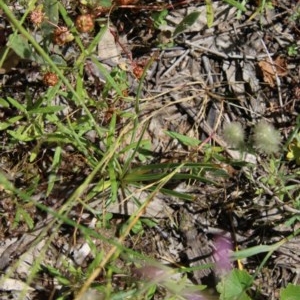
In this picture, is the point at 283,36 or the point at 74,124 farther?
the point at 283,36

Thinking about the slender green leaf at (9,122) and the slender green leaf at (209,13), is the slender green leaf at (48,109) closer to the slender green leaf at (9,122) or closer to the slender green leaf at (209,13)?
the slender green leaf at (9,122)

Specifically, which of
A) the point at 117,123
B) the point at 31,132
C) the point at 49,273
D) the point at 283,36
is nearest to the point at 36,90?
the point at 31,132

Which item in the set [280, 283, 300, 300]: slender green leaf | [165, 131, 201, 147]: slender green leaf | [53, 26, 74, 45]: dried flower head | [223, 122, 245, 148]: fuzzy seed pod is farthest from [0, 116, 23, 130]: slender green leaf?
[280, 283, 300, 300]: slender green leaf

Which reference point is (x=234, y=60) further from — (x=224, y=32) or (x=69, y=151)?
(x=69, y=151)

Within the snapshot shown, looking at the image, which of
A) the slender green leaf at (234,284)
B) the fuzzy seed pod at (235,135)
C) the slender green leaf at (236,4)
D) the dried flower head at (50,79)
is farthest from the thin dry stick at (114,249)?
the slender green leaf at (236,4)

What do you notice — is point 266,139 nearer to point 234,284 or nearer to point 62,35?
point 234,284

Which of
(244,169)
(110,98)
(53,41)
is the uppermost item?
(53,41)
